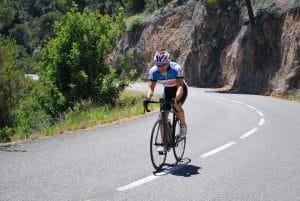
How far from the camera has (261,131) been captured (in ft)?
43.3

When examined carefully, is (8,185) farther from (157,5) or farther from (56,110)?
(157,5)

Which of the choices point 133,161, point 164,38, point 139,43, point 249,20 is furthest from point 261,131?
point 139,43

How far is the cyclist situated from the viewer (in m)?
8.16

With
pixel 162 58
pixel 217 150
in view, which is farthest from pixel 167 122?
pixel 217 150

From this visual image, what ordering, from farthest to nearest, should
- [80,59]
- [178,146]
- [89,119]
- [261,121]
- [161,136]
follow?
[80,59] < [89,119] < [261,121] < [178,146] < [161,136]

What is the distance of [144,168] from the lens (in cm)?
820

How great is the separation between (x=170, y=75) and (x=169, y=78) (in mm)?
59

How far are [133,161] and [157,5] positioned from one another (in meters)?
54.2

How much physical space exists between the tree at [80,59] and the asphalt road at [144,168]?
10.9m

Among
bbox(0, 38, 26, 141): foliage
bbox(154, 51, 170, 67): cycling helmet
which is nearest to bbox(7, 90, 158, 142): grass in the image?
bbox(0, 38, 26, 141): foliage

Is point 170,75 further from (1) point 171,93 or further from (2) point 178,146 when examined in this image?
(2) point 178,146

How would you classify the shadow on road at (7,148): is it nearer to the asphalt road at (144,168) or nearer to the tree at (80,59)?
the asphalt road at (144,168)

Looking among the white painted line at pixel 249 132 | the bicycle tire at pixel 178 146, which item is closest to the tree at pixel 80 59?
the white painted line at pixel 249 132

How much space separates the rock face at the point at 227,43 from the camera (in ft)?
106
